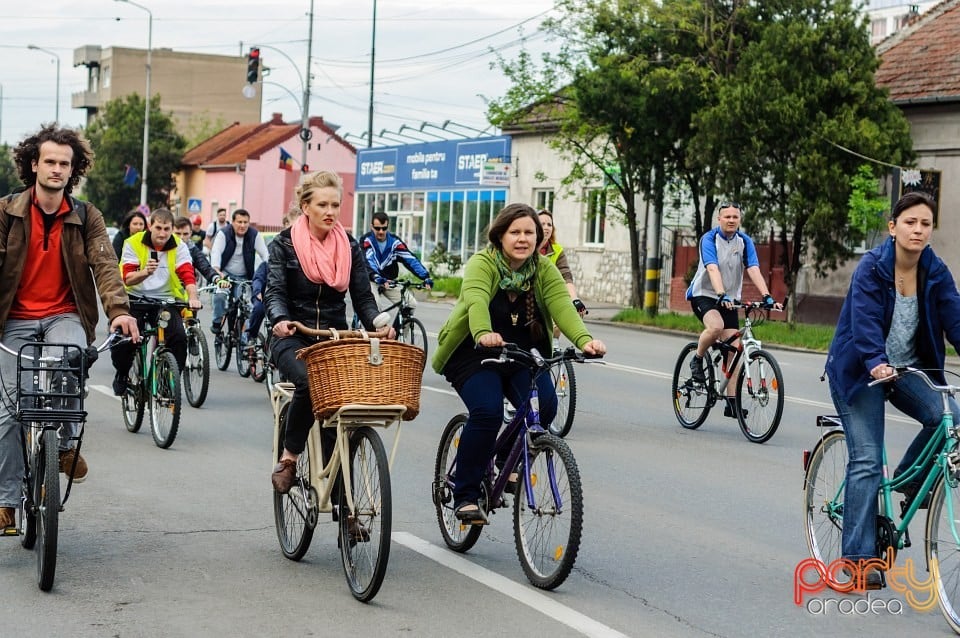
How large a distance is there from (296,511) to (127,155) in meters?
77.6

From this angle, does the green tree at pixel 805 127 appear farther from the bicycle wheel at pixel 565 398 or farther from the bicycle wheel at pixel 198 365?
the bicycle wheel at pixel 198 365

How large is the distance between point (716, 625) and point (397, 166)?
49971mm

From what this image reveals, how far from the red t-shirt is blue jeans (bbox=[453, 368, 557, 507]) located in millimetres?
1964

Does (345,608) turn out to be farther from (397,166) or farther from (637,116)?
(397,166)

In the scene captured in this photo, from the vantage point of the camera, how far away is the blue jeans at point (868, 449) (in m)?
6.08

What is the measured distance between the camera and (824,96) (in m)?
27.3

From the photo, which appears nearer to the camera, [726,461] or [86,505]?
[86,505]

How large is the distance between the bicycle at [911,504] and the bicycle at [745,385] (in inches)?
182

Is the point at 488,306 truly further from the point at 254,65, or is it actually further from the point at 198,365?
the point at 254,65

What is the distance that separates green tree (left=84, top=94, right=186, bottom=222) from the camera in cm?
8038

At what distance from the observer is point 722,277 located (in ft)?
40.3

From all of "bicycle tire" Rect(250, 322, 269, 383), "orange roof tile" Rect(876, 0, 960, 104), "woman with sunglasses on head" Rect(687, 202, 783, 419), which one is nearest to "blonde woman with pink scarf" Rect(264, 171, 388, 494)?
"woman with sunglasses on head" Rect(687, 202, 783, 419)

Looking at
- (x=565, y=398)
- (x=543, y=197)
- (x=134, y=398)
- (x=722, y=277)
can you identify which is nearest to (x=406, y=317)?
(x=565, y=398)

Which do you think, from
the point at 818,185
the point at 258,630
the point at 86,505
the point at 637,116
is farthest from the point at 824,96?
the point at 258,630
